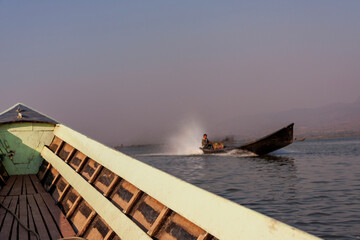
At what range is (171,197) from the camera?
10.3 feet

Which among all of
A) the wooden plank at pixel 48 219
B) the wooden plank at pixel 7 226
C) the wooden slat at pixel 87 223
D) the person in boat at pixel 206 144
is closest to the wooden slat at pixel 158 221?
the wooden slat at pixel 87 223

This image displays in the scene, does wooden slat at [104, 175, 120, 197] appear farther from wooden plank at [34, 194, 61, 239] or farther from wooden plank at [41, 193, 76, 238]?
wooden plank at [34, 194, 61, 239]

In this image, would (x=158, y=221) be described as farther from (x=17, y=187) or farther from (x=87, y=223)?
(x=17, y=187)

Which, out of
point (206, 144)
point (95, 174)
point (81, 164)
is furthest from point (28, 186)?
point (206, 144)

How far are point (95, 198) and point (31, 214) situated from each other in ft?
5.80

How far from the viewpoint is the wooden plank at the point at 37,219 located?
5074 millimetres

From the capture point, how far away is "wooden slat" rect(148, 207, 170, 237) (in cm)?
327

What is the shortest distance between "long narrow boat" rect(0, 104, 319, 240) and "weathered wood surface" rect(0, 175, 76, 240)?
0.04ft

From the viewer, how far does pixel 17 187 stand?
8.15 metres

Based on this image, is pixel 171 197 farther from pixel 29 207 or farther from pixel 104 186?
pixel 29 207

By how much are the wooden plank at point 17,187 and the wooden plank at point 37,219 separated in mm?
550

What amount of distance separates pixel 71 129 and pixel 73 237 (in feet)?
10.9

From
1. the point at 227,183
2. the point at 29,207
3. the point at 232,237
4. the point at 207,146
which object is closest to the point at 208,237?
the point at 232,237

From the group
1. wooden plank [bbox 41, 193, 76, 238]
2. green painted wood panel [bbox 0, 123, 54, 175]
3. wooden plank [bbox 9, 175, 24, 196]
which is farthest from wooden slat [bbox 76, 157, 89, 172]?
green painted wood panel [bbox 0, 123, 54, 175]
